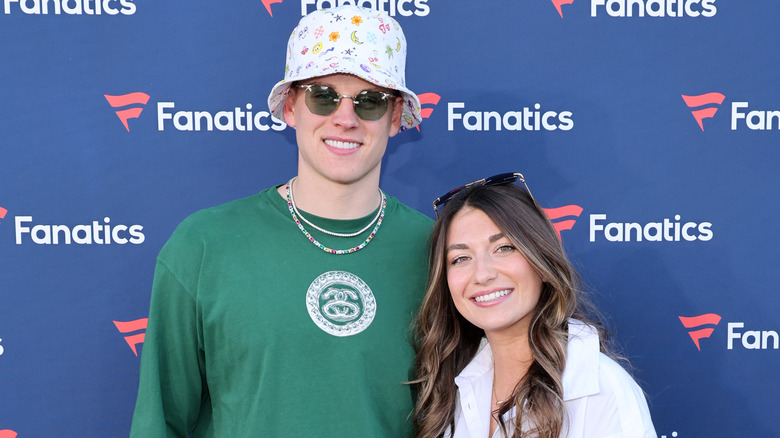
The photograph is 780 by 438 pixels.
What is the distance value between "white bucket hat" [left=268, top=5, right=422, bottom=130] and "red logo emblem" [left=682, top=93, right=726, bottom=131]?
1244 mm

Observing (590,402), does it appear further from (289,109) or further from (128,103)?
(128,103)

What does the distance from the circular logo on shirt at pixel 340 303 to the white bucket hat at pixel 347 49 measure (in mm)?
553

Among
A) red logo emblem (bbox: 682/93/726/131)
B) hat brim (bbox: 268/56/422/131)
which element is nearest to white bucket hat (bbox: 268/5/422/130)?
hat brim (bbox: 268/56/422/131)

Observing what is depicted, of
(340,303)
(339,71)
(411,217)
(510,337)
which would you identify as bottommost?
(510,337)

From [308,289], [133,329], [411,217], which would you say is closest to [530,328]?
[411,217]

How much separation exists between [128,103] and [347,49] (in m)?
1.07

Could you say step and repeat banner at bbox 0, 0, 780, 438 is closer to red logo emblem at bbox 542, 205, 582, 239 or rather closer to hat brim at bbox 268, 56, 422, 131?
red logo emblem at bbox 542, 205, 582, 239

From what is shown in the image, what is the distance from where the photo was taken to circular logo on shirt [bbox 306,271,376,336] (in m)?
1.82

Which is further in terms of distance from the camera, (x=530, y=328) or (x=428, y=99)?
(x=428, y=99)

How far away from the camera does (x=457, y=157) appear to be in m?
2.70

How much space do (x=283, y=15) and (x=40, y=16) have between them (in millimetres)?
888

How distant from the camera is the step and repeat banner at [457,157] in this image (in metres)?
2.54

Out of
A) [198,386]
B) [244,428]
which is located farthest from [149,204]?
[244,428]

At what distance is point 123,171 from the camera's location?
2572mm
